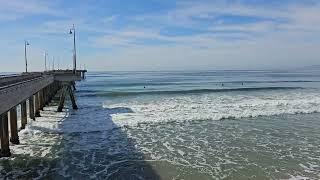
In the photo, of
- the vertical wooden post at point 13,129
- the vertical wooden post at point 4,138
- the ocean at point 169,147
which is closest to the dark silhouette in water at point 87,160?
the ocean at point 169,147

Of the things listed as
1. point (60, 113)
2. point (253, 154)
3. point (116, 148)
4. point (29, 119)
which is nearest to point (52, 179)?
point (116, 148)

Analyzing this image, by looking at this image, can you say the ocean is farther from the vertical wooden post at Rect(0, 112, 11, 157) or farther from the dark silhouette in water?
the vertical wooden post at Rect(0, 112, 11, 157)

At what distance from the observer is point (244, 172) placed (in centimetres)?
1463

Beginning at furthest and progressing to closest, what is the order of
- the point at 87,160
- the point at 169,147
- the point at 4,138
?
1. the point at 169,147
2. the point at 4,138
3. the point at 87,160

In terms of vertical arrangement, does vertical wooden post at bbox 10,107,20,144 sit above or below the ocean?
above

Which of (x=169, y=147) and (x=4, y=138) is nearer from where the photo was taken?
(x=4, y=138)

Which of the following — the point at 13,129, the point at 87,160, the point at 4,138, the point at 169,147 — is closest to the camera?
the point at 87,160

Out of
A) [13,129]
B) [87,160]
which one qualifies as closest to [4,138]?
[13,129]

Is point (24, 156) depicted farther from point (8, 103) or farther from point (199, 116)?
point (199, 116)

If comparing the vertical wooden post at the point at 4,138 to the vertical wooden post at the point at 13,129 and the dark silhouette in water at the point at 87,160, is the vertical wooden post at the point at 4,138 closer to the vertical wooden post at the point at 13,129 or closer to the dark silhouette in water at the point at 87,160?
the dark silhouette in water at the point at 87,160

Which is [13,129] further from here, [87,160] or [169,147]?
[169,147]

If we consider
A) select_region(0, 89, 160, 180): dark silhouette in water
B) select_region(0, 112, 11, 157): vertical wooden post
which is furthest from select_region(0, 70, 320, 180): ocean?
select_region(0, 112, 11, 157): vertical wooden post

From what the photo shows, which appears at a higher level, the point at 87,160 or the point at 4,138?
the point at 4,138

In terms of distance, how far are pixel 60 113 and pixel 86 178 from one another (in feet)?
66.1
